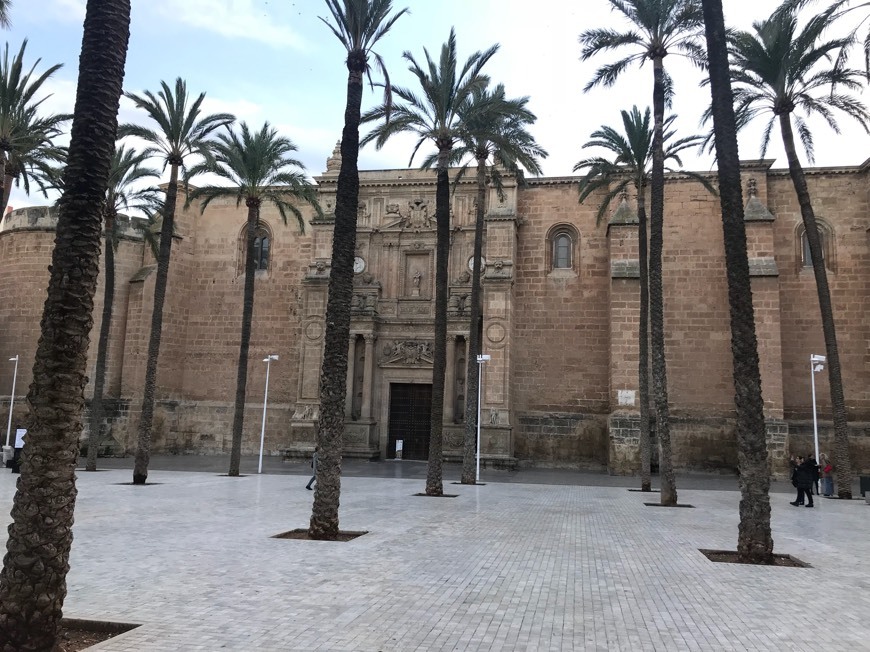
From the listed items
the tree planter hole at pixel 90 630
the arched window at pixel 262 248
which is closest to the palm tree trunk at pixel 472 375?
the tree planter hole at pixel 90 630

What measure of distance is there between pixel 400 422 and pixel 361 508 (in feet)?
47.7

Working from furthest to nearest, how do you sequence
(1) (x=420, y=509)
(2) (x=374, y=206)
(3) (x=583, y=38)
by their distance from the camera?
1. (2) (x=374, y=206)
2. (3) (x=583, y=38)
3. (1) (x=420, y=509)

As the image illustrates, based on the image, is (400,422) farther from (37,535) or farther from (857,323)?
(37,535)

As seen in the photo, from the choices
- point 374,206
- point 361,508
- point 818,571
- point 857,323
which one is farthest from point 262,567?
point 857,323

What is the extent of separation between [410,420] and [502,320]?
19.1 feet

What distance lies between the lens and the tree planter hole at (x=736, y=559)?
838 centimetres

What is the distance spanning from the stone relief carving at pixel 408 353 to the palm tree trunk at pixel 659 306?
12.2 meters

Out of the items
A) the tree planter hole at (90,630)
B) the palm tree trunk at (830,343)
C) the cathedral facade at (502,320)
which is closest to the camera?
the tree planter hole at (90,630)

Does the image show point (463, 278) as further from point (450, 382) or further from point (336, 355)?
point (336, 355)

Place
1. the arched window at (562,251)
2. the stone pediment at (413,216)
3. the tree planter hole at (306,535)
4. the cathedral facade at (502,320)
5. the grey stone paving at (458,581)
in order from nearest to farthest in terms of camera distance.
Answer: the grey stone paving at (458,581) → the tree planter hole at (306,535) → the cathedral facade at (502,320) → the arched window at (562,251) → the stone pediment at (413,216)

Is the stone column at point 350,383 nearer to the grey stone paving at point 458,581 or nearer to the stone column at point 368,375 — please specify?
the stone column at point 368,375

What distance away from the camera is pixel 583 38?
18.0 meters

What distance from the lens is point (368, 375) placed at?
2725cm

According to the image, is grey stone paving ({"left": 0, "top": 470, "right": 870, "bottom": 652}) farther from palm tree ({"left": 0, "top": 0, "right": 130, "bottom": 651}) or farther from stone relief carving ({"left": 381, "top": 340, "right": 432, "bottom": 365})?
stone relief carving ({"left": 381, "top": 340, "right": 432, "bottom": 365})
